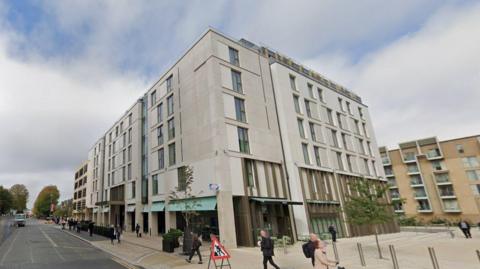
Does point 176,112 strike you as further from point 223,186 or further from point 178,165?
point 223,186

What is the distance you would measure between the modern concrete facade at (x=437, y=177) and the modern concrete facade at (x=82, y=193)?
73.9 m

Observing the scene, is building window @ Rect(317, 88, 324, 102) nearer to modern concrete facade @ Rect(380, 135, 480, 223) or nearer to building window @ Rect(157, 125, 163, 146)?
building window @ Rect(157, 125, 163, 146)

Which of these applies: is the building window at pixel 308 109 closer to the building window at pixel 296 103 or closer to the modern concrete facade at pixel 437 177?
the building window at pixel 296 103

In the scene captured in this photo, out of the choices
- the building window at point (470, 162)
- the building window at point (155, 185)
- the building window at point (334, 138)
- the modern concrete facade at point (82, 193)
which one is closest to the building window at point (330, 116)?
the building window at point (334, 138)

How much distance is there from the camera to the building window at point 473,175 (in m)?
55.7

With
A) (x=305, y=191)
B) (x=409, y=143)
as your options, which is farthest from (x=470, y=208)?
(x=305, y=191)

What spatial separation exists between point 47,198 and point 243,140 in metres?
119

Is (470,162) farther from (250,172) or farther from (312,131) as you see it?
(250,172)

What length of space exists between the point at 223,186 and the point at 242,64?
14.6m

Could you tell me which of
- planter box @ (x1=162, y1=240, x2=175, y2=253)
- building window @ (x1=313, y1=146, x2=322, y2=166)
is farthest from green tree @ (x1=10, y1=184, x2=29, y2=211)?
building window @ (x1=313, y1=146, x2=322, y2=166)

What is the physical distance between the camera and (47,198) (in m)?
110

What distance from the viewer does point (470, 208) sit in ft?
180

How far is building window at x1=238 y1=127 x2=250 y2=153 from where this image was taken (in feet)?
85.8

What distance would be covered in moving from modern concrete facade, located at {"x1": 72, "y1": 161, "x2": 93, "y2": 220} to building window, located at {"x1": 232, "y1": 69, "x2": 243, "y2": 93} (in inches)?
2217
